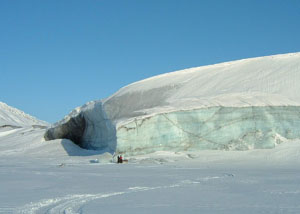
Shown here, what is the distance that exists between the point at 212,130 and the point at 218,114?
0.74 meters

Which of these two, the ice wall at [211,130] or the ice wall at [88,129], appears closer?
the ice wall at [211,130]

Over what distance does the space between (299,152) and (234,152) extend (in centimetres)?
256

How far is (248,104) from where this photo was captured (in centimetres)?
1777

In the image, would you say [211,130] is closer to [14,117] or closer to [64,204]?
[64,204]

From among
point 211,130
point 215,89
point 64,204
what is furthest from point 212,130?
point 64,204

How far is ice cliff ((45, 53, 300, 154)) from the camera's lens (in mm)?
17469

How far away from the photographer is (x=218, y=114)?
58.7ft

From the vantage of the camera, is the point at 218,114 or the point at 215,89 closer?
the point at 218,114

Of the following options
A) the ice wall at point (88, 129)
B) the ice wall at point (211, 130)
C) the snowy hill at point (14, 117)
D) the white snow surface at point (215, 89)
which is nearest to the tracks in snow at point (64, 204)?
the ice wall at point (211, 130)

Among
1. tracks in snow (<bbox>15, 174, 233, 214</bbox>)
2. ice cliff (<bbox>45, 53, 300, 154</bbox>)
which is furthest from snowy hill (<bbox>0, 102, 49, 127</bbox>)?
tracks in snow (<bbox>15, 174, 233, 214</bbox>)

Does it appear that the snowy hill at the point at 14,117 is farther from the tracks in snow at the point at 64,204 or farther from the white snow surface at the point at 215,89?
the tracks in snow at the point at 64,204

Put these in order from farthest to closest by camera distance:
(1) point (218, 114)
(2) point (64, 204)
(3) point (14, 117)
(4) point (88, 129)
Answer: (3) point (14, 117) → (4) point (88, 129) → (1) point (218, 114) → (2) point (64, 204)

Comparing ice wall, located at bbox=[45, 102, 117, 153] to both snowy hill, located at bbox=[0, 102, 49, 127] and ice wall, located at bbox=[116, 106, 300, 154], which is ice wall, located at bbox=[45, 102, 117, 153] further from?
snowy hill, located at bbox=[0, 102, 49, 127]

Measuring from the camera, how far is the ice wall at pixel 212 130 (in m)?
17.4
